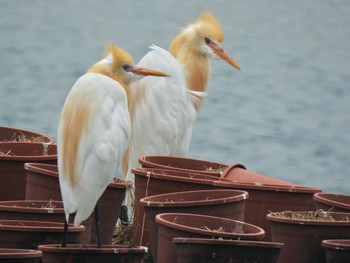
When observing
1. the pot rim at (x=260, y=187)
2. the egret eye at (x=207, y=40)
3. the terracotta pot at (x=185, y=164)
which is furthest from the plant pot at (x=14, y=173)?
the egret eye at (x=207, y=40)

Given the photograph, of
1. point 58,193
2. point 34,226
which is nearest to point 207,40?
point 58,193

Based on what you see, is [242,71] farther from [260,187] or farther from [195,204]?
[195,204]

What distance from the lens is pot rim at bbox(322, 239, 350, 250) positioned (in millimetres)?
4418

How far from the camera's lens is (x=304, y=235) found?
15.4 ft

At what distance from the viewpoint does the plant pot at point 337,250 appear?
4.42 m

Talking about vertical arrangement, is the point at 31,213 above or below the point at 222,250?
above

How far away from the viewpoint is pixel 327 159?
Result: 47.8ft

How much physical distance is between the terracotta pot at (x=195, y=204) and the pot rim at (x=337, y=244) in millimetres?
450

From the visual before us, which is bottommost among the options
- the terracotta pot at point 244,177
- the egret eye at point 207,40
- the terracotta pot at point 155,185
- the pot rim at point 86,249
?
the pot rim at point 86,249

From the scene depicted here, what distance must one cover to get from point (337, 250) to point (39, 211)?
133 centimetres

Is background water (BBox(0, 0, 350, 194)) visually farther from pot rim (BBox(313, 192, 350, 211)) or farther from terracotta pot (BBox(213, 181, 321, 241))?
pot rim (BBox(313, 192, 350, 211))

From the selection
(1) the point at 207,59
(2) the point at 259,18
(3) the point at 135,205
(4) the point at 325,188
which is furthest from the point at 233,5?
(3) the point at 135,205

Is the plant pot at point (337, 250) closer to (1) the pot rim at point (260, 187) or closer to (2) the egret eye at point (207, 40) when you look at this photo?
(1) the pot rim at point (260, 187)

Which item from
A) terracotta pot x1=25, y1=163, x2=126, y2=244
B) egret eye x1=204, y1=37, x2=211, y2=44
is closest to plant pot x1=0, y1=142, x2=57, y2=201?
terracotta pot x1=25, y1=163, x2=126, y2=244
